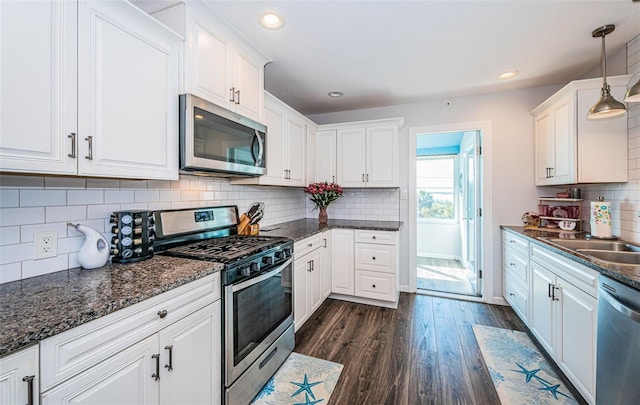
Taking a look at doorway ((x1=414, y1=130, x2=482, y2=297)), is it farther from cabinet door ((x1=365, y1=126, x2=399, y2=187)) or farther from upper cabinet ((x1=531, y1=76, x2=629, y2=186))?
upper cabinet ((x1=531, y1=76, x2=629, y2=186))

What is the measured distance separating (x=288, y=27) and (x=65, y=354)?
7.00 ft

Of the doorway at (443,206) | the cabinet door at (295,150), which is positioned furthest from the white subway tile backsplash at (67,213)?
the doorway at (443,206)

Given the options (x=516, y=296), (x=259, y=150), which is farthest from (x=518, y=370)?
(x=259, y=150)

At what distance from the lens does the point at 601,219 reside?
217cm

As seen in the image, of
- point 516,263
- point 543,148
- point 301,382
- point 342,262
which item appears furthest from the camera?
point 342,262

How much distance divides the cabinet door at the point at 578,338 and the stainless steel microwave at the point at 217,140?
236 cm

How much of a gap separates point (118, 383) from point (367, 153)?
A: 10.0 feet

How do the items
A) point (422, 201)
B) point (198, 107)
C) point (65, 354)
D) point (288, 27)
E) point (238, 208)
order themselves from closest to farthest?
1. point (65, 354)
2. point (198, 107)
3. point (288, 27)
4. point (238, 208)
5. point (422, 201)

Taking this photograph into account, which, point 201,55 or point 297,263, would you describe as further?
point 297,263

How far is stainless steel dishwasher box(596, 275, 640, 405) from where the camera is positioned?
4.01 ft

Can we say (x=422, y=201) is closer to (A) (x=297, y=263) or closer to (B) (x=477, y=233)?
(B) (x=477, y=233)

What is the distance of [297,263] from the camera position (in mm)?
2369

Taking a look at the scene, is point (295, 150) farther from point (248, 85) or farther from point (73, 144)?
point (73, 144)

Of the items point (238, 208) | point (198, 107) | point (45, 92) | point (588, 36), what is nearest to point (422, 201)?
point (588, 36)
